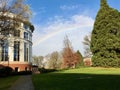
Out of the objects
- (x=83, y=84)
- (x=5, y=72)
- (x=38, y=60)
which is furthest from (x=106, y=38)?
(x=38, y=60)

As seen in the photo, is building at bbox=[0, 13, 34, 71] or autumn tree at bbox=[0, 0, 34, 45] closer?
autumn tree at bbox=[0, 0, 34, 45]

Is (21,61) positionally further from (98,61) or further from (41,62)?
(41,62)

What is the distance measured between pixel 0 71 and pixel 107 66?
19.7 metres

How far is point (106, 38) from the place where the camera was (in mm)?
46750

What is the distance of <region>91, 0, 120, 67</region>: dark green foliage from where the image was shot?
46.3 m

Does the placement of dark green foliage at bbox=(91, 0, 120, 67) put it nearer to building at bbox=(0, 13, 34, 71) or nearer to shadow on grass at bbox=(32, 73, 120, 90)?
building at bbox=(0, 13, 34, 71)

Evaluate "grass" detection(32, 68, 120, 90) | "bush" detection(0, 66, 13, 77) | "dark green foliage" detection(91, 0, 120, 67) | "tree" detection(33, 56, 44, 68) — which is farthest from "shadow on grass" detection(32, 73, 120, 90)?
"tree" detection(33, 56, 44, 68)

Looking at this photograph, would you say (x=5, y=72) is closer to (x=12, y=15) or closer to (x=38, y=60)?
(x=12, y=15)

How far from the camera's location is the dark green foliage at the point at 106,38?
46.3 m

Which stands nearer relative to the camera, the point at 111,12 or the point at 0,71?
the point at 0,71

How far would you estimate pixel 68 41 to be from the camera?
71.4 metres

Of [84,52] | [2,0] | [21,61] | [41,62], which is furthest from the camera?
[41,62]

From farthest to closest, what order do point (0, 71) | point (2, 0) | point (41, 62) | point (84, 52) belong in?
point (41, 62) → point (84, 52) → point (0, 71) → point (2, 0)

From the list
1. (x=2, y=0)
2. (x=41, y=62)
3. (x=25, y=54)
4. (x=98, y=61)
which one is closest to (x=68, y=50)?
(x=25, y=54)
